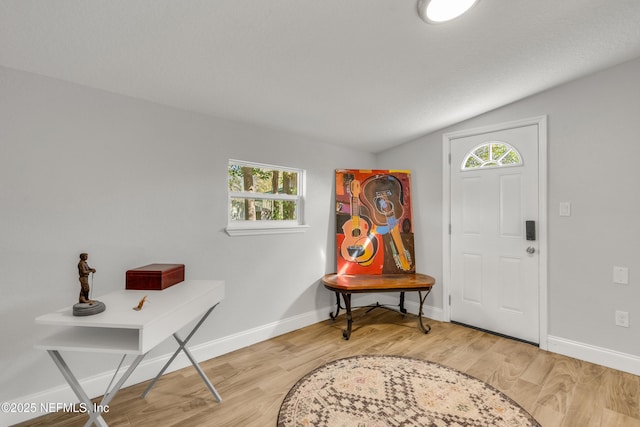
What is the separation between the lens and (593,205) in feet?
8.23

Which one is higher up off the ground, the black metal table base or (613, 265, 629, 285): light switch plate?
(613, 265, 629, 285): light switch plate

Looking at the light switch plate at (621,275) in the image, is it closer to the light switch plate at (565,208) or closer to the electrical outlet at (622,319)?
the electrical outlet at (622,319)

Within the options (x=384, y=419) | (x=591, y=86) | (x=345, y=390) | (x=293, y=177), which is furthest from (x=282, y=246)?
(x=591, y=86)

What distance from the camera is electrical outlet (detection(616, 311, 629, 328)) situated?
7.75ft

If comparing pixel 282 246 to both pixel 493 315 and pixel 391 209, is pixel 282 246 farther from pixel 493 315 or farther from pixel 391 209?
pixel 493 315

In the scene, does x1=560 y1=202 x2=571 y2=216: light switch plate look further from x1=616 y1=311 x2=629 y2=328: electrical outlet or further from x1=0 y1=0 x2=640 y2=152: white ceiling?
x1=0 y1=0 x2=640 y2=152: white ceiling

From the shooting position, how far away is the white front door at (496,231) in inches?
111

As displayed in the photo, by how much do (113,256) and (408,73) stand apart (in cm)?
238

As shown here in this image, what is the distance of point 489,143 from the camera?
308cm

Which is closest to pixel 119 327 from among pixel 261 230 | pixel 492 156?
pixel 261 230

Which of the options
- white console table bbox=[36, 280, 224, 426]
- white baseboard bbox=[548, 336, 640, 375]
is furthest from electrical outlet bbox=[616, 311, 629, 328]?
white console table bbox=[36, 280, 224, 426]

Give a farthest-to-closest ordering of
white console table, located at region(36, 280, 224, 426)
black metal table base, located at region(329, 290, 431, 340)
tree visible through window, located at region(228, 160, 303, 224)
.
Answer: black metal table base, located at region(329, 290, 431, 340) < tree visible through window, located at region(228, 160, 303, 224) < white console table, located at region(36, 280, 224, 426)

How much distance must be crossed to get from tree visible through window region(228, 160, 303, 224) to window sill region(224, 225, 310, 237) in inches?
4.5

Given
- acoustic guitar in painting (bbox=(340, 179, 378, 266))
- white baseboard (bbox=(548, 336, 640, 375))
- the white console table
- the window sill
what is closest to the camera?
the white console table
